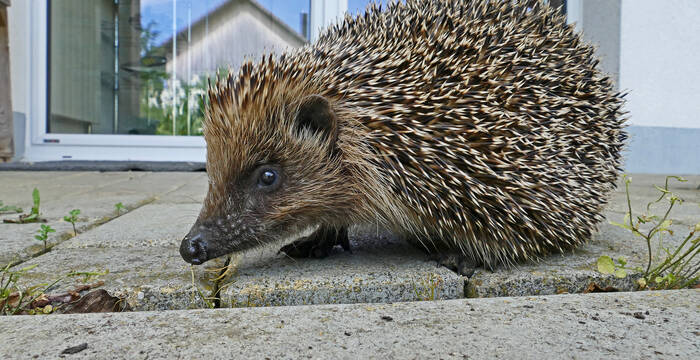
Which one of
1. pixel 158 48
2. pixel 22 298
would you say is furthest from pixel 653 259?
pixel 158 48

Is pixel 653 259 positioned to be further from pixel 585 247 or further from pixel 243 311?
pixel 243 311

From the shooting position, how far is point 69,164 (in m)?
7.38

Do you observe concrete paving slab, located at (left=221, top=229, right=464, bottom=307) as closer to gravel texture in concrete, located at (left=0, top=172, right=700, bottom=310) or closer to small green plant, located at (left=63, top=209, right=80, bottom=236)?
gravel texture in concrete, located at (left=0, top=172, right=700, bottom=310)

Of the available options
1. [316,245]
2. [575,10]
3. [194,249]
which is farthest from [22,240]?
[575,10]

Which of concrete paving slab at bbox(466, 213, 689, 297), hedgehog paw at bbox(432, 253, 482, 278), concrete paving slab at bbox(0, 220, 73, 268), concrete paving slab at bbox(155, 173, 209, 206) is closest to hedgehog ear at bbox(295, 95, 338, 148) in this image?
hedgehog paw at bbox(432, 253, 482, 278)

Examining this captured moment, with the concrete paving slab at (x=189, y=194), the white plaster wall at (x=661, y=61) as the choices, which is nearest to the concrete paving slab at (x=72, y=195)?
the concrete paving slab at (x=189, y=194)

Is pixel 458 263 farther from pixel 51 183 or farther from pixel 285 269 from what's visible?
pixel 51 183

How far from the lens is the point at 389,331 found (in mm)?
1212

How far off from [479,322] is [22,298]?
1.34 meters

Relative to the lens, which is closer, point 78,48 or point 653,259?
point 653,259

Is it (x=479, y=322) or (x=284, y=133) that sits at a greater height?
(x=284, y=133)

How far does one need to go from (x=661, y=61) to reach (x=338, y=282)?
7.91 metres

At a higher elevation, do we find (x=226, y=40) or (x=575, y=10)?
(x=575, y=10)

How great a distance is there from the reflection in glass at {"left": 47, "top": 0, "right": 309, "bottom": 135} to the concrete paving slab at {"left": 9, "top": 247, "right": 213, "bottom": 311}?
279 inches
